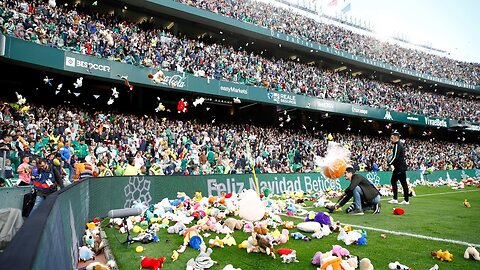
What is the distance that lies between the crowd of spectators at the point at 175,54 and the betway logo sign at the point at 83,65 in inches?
23.2

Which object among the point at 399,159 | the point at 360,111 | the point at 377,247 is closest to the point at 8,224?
the point at 377,247

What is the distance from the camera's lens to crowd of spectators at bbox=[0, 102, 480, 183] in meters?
11.8

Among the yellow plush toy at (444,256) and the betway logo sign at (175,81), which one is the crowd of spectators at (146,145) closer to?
the betway logo sign at (175,81)

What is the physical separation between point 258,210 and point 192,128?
49.6 ft

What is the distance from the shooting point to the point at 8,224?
4.18 m

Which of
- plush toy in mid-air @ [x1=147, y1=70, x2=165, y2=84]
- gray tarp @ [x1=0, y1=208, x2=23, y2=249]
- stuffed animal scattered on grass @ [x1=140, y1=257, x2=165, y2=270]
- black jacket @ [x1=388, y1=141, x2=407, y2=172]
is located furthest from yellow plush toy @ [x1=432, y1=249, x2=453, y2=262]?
plush toy in mid-air @ [x1=147, y1=70, x2=165, y2=84]

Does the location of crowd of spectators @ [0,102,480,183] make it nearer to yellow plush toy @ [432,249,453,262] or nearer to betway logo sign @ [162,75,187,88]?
betway logo sign @ [162,75,187,88]

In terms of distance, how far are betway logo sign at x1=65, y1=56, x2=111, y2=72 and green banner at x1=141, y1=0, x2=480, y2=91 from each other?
7062mm

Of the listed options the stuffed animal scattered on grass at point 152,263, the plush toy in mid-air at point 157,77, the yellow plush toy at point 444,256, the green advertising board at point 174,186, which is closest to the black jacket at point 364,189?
the yellow plush toy at point 444,256

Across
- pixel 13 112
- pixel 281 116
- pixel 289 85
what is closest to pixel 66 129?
pixel 13 112

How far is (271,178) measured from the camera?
44.9 feet

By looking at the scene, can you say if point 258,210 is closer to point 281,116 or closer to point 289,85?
point 289,85

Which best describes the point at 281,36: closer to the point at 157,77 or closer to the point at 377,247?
the point at 157,77

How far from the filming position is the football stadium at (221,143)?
15.7 ft
